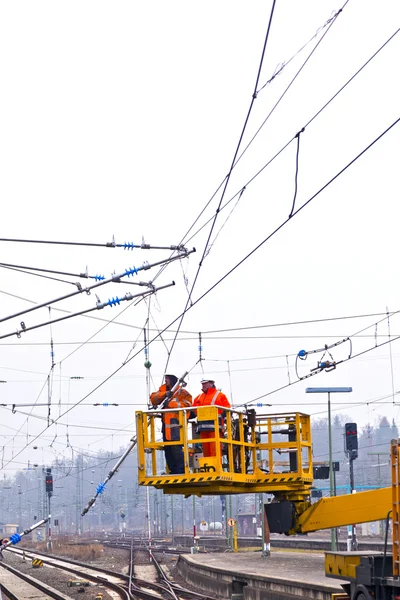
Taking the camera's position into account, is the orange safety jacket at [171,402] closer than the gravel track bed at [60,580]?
Yes

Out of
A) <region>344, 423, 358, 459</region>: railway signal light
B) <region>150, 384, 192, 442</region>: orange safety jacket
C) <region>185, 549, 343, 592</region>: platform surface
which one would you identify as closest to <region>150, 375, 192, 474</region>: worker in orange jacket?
<region>150, 384, 192, 442</region>: orange safety jacket

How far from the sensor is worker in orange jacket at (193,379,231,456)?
13.6m

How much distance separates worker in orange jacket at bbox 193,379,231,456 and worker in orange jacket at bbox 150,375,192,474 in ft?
0.97

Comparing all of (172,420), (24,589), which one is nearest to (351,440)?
(24,589)

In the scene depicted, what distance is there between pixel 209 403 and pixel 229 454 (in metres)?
0.99

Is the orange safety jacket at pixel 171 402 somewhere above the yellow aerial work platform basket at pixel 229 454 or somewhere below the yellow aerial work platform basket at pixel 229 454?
above

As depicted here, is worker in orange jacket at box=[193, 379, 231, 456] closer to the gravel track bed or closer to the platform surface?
the platform surface

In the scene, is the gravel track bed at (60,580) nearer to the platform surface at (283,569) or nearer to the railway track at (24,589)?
the railway track at (24,589)

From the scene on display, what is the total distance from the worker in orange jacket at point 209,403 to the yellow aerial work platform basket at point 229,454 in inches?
0.9

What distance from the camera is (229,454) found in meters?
13.7

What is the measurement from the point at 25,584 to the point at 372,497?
22004 mm

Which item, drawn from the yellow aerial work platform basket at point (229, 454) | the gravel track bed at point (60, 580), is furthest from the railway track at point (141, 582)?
the yellow aerial work platform basket at point (229, 454)

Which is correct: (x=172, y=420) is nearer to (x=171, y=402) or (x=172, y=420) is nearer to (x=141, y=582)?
(x=171, y=402)

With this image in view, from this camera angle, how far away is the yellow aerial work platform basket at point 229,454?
534 inches
